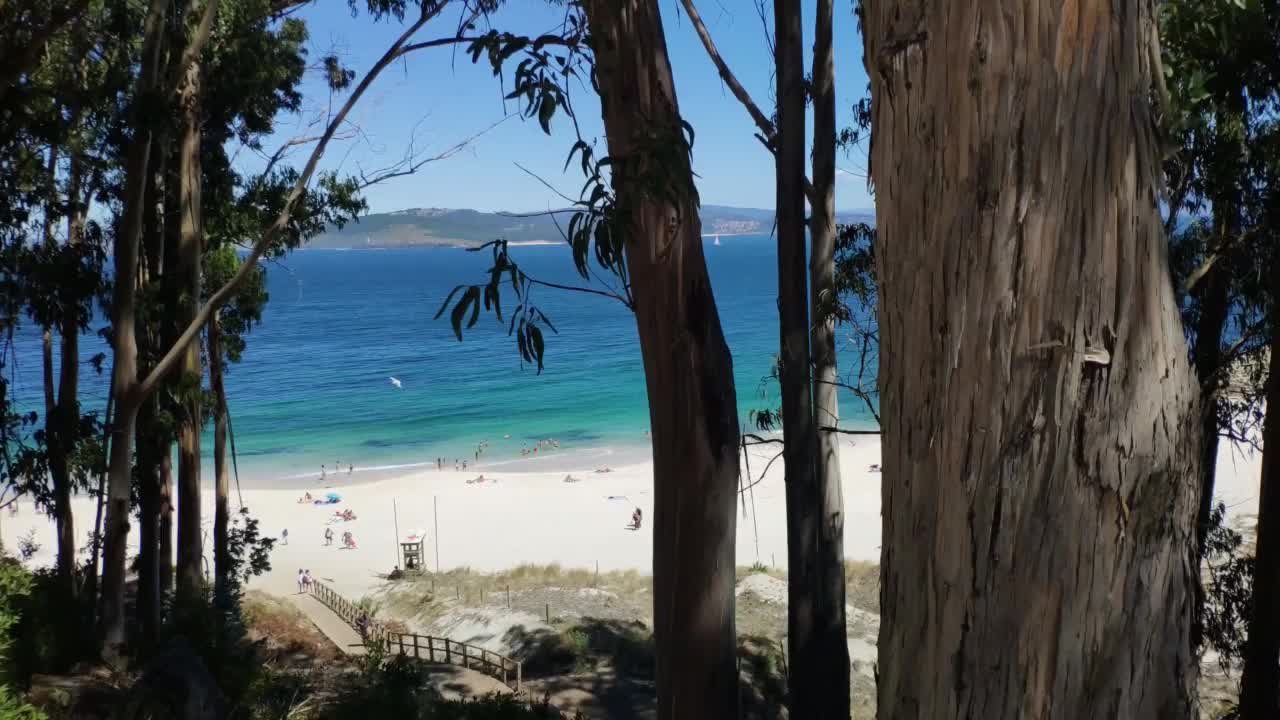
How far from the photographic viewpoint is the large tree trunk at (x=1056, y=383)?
125cm

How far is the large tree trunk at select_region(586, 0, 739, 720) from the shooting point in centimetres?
338

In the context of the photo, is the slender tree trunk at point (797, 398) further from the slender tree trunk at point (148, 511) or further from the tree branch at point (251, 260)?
the slender tree trunk at point (148, 511)

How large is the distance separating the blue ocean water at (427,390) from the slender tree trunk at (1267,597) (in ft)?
51.7

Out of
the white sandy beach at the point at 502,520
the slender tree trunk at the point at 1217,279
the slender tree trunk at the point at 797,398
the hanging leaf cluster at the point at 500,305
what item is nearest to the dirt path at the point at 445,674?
the slender tree trunk at the point at 797,398

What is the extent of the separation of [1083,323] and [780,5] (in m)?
5.20

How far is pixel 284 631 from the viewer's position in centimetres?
1399

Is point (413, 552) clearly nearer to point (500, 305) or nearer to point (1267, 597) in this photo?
point (1267, 597)

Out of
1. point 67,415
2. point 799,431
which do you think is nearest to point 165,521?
point 67,415

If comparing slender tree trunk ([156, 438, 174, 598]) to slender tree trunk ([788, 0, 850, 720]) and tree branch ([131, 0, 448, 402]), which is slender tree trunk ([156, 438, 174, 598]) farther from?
slender tree trunk ([788, 0, 850, 720])

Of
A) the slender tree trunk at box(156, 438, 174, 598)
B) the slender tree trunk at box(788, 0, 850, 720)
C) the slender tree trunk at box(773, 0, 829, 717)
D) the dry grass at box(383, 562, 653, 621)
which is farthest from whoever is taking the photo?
the dry grass at box(383, 562, 653, 621)

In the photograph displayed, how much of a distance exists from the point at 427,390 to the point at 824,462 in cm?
3740

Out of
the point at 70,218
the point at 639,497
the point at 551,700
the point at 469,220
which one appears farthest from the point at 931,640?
the point at 469,220

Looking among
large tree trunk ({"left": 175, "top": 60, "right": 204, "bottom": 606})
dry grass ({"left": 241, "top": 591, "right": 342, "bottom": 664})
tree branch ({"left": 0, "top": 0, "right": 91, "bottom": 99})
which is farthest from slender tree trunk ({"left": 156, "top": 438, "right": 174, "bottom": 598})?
tree branch ({"left": 0, "top": 0, "right": 91, "bottom": 99})

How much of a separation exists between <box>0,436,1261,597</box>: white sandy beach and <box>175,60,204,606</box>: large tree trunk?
869 cm
